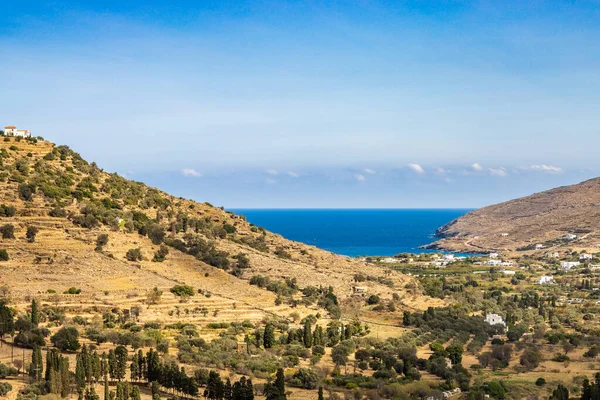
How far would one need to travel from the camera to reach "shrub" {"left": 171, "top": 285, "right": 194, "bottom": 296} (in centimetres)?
5631

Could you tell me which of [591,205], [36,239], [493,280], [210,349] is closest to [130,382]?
[210,349]

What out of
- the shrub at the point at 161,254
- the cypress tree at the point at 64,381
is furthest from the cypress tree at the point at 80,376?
the shrub at the point at 161,254

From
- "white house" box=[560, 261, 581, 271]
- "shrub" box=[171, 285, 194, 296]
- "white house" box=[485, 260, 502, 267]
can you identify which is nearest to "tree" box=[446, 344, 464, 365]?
"shrub" box=[171, 285, 194, 296]

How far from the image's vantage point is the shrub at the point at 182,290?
185 ft

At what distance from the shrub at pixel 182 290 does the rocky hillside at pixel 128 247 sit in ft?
3.61

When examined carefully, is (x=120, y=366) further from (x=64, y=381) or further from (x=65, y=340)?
(x=65, y=340)

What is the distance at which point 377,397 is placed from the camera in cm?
3775

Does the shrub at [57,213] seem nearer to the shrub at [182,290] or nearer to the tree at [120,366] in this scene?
→ the shrub at [182,290]

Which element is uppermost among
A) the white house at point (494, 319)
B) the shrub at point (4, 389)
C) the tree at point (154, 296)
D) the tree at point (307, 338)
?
the tree at point (154, 296)

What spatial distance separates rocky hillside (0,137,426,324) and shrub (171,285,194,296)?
1099 millimetres

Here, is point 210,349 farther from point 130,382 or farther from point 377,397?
point 377,397

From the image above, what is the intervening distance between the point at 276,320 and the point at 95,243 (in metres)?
17.6

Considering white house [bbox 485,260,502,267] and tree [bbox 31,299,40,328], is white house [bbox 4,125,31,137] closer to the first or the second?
tree [bbox 31,299,40,328]

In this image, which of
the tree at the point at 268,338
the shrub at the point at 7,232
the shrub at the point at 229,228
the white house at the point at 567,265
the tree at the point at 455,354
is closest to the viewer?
the tree at the point at 268,338
